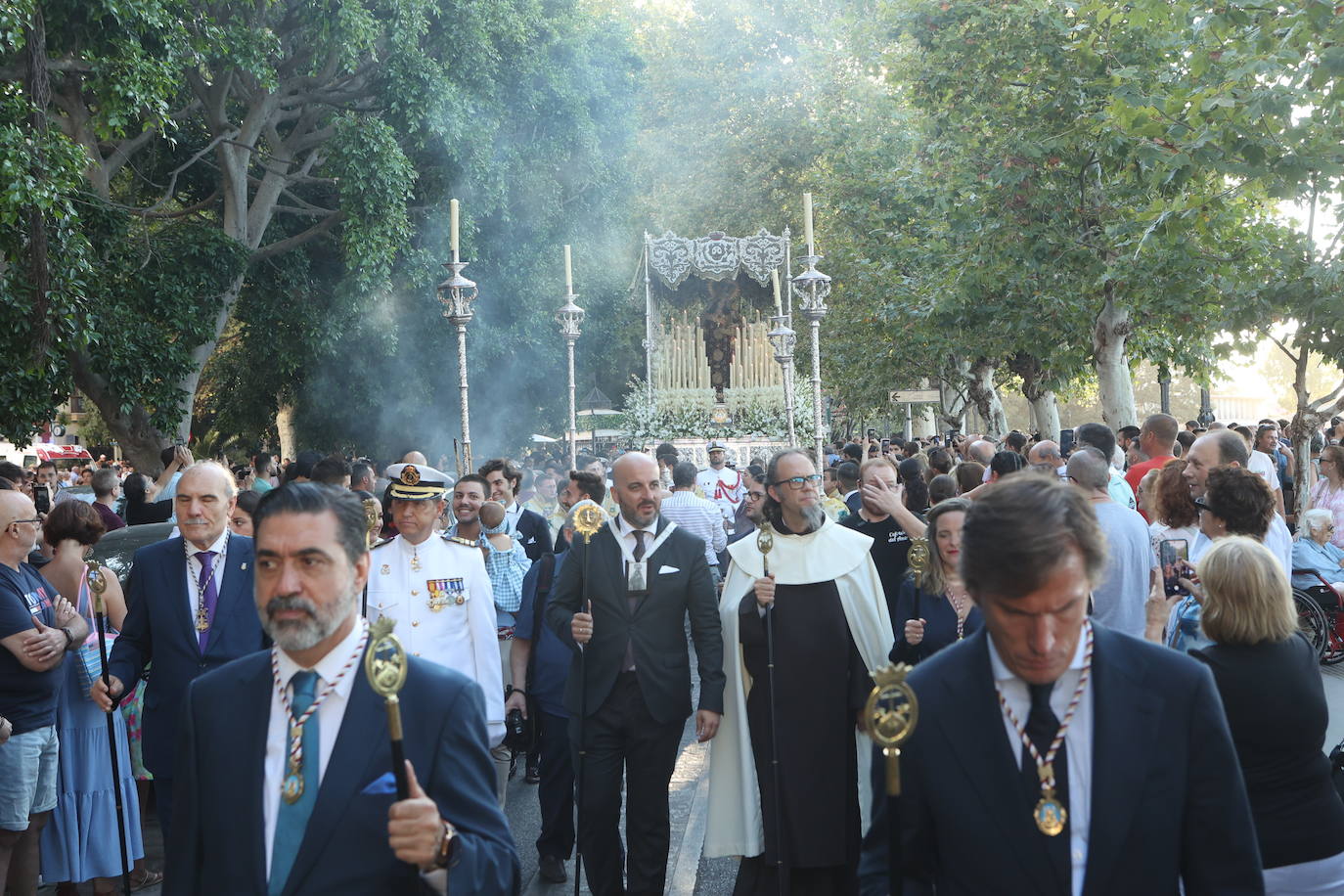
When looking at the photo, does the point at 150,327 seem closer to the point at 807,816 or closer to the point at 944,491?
the point at 944,491

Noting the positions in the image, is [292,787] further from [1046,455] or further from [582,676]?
[1046,455]

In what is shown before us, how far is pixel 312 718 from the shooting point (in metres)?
2.86

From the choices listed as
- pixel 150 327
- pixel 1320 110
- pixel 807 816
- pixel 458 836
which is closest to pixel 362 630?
pixel 458 836

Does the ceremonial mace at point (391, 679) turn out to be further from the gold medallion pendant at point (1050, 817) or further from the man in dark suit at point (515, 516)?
the man in dark suit at point (515, 516)

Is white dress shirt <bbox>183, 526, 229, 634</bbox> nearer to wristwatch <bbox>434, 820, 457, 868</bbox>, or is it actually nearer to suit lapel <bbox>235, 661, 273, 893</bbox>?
suit lapel <bbox>235, 661, 273, 893</bbox>

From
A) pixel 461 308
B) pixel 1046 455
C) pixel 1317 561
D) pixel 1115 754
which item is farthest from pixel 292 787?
pixel 461 308

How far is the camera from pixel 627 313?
33.3 metres

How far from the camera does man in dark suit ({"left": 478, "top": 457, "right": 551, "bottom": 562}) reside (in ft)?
30.0

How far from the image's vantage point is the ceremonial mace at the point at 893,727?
2643 millimetres

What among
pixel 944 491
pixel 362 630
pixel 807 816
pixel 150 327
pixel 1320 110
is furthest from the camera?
pixel 150 327

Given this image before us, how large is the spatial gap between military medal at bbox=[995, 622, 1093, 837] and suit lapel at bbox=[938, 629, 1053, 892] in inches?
0.9

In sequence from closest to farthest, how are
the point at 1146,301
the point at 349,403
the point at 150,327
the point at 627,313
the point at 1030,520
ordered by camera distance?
the point at 1030,520 → the point at 1146,301 → the point at 150,327 → the point at 349,403 → the point at 627,313

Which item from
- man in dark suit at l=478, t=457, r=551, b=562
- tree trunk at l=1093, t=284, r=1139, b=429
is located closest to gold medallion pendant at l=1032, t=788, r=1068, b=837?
man in dark suit at l=478, t=457, r=551, b=562

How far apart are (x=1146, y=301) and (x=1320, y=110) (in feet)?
20.1
